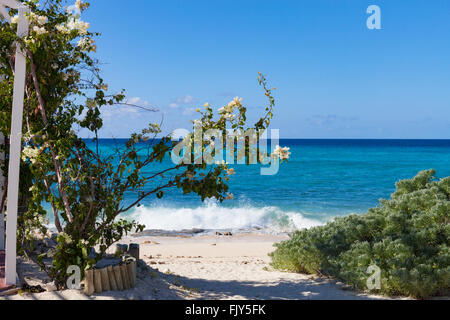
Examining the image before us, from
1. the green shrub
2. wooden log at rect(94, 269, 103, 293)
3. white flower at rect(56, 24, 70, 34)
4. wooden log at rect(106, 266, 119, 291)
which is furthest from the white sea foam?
white flower at rect(56, 24, 70, 34)

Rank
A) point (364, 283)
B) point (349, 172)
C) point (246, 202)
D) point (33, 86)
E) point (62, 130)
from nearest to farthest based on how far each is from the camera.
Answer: point (62, 130)
point (33, 86)
point (364, 283)
point (246, 202)
point (349, 172)

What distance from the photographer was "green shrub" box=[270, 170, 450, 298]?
6.36 metres

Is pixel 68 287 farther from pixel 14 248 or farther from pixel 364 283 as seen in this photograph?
pixel 364 283

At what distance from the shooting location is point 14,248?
18.3 ft

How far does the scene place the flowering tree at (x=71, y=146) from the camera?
5.50 metres

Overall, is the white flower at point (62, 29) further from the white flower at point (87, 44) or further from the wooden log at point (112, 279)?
the wooden log at point (112, 279)

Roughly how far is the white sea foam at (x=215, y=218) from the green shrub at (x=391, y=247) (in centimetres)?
1007

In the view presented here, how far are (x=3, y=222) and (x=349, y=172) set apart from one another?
37.1 metres

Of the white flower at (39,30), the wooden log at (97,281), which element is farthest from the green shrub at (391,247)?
the white flower at (39,30)

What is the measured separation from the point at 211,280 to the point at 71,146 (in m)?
3.61

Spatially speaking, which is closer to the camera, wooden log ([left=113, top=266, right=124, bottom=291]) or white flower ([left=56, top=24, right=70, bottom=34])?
white flower ([left=56, top=24, right=70, bottom=34])

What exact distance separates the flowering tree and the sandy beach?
2.36 ft

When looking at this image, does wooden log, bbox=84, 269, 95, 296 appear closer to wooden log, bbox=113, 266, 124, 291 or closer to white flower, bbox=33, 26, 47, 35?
wooden log, bbox=113, 266, 124, 291

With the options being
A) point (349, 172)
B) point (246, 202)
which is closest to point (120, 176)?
point (246, 202)
